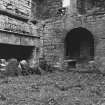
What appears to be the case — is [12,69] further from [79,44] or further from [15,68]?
[79,44]

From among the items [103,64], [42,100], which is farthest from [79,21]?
[42,100]

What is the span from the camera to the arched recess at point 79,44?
9.80 meters

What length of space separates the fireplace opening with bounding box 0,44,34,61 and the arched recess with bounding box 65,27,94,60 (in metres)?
1.84

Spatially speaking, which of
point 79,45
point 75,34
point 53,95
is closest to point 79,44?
point 79,45

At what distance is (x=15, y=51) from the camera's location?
9617 mm

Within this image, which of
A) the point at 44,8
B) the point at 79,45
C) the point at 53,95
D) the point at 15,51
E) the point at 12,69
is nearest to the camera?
the point at 53,95

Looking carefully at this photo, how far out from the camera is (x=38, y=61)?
32.6 ft

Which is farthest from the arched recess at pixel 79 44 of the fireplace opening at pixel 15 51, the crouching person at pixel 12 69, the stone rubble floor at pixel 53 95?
the stone rubble floor at pixel 53 95

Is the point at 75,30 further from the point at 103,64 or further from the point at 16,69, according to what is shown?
the point at 16,69

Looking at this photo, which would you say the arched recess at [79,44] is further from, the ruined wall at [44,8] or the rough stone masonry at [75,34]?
the ruined wall at [44,8]

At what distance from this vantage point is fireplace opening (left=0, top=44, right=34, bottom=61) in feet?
29.8

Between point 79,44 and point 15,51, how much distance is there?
3118 millimetres

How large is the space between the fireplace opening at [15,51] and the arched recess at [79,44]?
1843 millimetres

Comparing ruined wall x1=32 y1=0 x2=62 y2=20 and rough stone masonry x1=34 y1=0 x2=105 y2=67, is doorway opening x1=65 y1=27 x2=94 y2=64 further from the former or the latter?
ruined wall x1=32 y1=0 x2=62 y2=20
